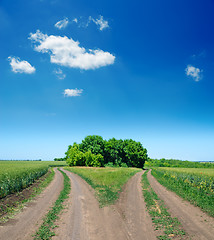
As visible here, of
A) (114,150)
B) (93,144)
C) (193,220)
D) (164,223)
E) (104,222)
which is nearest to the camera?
(164,223)

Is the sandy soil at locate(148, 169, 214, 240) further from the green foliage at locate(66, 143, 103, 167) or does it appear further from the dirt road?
the green foliage at locate(66, 143, 103, 167)

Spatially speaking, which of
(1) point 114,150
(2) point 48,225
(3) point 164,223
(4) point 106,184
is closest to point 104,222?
(2) point 48,225

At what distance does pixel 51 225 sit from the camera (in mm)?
9281

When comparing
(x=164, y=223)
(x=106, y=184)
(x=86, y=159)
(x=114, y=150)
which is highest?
(x=114, y=150)

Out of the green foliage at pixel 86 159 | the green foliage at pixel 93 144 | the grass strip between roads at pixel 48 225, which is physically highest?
the green foliage at pixel 93 144

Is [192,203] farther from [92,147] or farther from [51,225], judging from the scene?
[92,147]

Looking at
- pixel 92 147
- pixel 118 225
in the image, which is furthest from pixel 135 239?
pixel 92 147

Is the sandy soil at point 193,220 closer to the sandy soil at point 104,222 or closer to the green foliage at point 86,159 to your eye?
the sandy soil at point 104,222

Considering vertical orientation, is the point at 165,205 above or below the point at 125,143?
below

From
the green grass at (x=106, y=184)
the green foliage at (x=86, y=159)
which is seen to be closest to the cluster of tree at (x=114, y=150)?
the green foliage at (x=86, y=159)

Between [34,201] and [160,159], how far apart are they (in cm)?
14996

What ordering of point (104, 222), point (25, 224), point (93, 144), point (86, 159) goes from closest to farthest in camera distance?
point (25, 224) → point (104, 222) → point (86, 159) → point (93, 144)

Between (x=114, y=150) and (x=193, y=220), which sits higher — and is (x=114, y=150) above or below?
above

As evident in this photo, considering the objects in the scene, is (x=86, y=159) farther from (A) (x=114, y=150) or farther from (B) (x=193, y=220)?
(B) (x=193, y=220)
